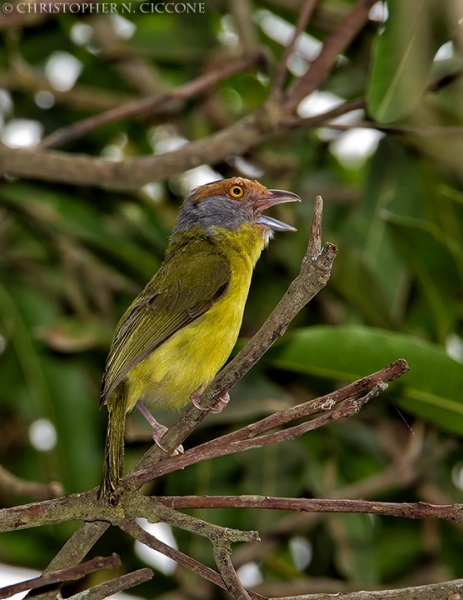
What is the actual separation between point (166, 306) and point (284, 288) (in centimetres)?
183

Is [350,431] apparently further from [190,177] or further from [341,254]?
[190,177]

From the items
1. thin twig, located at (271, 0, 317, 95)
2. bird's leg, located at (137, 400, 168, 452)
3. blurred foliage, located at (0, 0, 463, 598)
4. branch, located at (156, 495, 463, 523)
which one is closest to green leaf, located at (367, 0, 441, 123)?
blurred foliage, located at (0, 0, 463, 598)

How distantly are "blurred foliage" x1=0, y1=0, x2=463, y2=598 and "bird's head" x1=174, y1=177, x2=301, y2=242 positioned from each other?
20.2 inches

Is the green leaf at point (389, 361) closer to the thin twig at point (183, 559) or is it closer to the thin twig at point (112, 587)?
the thin twig at point (183, 559)

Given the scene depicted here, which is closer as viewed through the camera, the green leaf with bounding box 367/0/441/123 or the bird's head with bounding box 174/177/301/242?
the green leaf with bounding box 367/0/441/123

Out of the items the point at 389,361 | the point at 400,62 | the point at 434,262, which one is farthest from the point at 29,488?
the point at 400,62

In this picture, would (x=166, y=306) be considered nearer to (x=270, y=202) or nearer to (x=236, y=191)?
(x=270, y=202)

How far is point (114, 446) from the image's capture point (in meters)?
2.74

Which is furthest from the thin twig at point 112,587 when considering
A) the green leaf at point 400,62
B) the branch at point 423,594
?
the green leaf at point 400,62

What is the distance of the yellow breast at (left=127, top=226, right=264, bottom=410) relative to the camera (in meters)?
3.41

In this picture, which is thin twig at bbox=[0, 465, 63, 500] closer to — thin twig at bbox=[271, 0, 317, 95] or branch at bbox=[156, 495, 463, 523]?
branch at bbox=[156, 495, 463, 523]

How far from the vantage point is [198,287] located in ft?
11.9

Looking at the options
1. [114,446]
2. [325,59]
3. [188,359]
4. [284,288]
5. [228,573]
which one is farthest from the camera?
[284,288]

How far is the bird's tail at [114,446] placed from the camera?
2.25 metres
